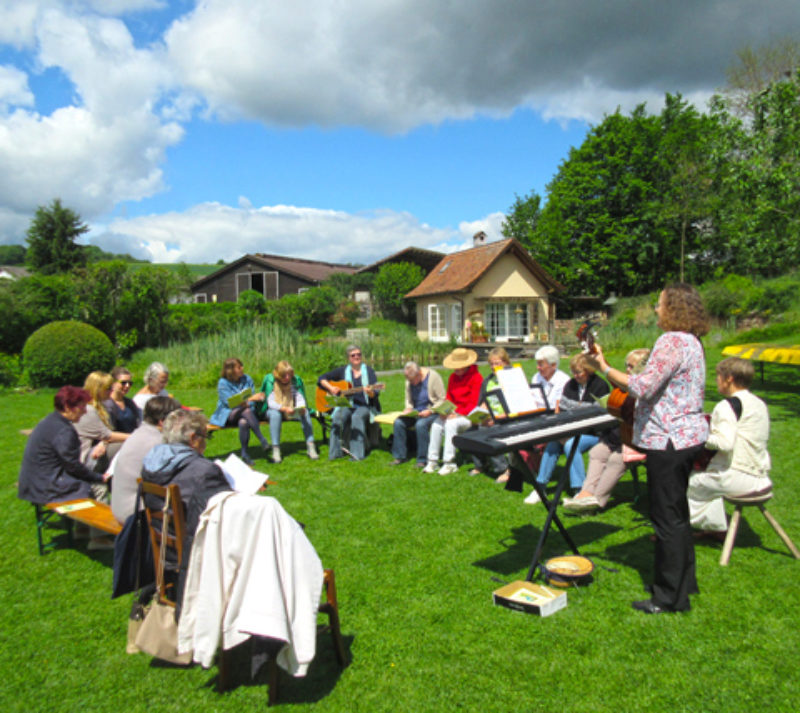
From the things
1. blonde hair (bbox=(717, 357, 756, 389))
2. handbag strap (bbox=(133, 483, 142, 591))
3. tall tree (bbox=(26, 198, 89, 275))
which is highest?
tall tree (bbox=(26, 198, 89, 275))

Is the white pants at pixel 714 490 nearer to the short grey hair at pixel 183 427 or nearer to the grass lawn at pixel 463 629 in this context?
the grass lawn at pixel 463 629

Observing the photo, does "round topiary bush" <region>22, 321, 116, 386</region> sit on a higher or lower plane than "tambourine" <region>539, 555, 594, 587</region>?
higher

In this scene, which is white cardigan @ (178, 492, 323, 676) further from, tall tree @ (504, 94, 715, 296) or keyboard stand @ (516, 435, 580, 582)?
tall tree @ (504, 94, 715, 296)

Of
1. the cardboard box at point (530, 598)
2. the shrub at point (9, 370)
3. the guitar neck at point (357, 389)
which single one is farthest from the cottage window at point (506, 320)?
the cardboard box at point (530, 598)

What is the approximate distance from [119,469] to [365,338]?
16.0 metres

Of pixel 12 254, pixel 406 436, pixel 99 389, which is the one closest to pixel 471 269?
pixel 406 436

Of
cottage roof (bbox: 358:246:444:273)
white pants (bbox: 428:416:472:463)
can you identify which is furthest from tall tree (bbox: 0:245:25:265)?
white pants (bbox: 428:416:472:463)

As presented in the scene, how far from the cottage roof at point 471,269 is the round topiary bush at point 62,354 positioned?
1564cm

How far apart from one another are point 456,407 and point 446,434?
453mm

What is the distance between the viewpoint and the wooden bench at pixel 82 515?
14.0 feet

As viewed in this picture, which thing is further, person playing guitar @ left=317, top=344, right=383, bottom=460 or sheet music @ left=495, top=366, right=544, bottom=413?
person playing guitar @ left=317, top=344, right=383, bottom=460

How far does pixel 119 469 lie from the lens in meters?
4.00

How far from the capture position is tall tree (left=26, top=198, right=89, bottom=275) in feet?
127

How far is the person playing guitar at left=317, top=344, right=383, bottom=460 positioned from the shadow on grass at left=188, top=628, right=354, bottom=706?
14.6 feet
